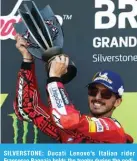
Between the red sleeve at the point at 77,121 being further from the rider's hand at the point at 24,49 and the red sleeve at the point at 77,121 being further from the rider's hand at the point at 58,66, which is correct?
the rider's hand at the point at 24,49

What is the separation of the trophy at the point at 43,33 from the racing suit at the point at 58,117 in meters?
0.14

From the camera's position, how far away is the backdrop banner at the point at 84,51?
3111 millimetres

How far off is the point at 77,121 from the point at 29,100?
0.45 metres

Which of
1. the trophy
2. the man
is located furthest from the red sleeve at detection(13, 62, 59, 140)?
the trophy

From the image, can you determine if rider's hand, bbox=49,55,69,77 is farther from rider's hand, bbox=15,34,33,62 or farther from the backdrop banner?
rider's hand, bbox=15,34,33,62

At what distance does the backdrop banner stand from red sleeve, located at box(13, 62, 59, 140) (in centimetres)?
4

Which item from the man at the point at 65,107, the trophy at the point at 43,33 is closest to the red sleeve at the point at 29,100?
the man at the point at 65,107

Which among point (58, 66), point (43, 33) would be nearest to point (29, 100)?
point (58, 66)

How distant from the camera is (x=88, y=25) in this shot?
3.17 meters

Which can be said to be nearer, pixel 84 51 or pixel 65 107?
pixel 65 107

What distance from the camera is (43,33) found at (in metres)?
3.12

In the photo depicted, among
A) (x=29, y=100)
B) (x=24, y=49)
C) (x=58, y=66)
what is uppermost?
(x=24, y=49)

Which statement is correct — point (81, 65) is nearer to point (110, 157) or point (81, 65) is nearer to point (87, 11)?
point (87, 11)

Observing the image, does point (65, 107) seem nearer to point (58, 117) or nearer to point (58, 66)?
point (58, 117)
